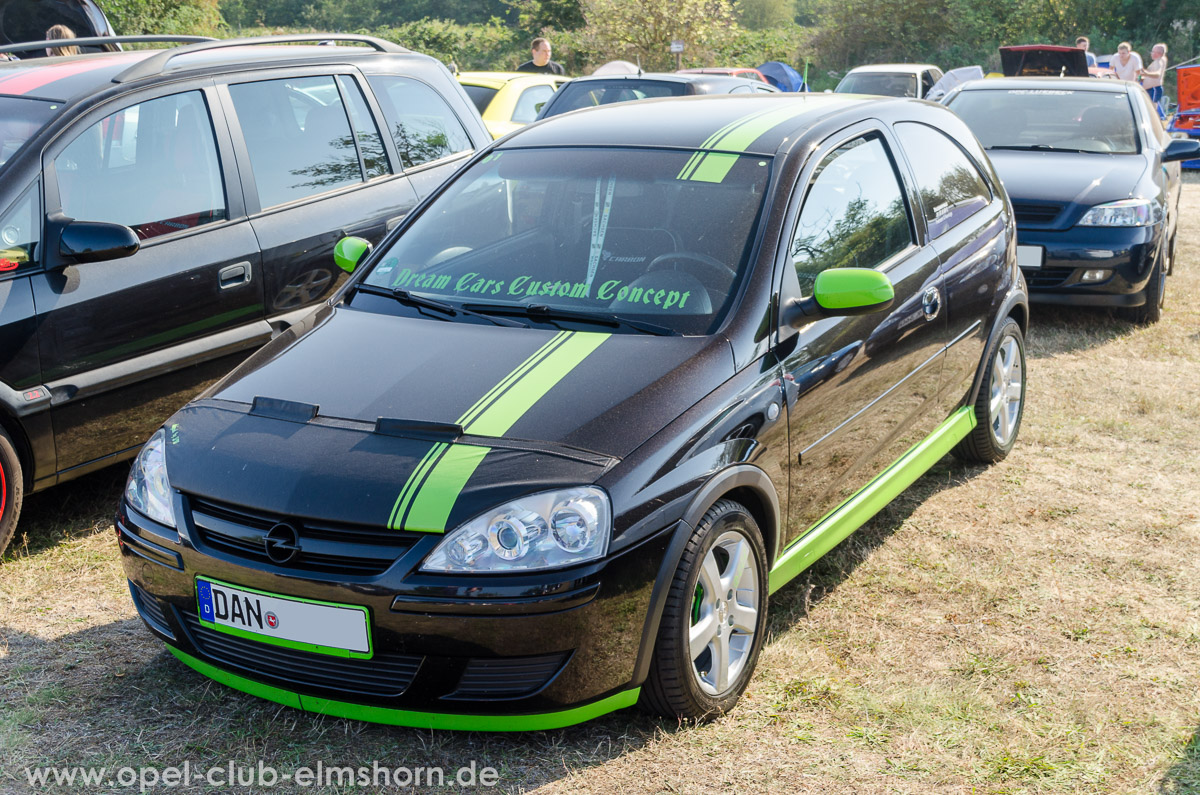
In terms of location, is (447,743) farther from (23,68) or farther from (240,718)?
(23,68)

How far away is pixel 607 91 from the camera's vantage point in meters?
10.7

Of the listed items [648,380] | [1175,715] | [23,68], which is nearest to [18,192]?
[23,68]

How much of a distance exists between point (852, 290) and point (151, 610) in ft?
7.17

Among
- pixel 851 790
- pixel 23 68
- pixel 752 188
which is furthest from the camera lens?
pixel 23 68

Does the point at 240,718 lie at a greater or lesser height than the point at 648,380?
lesser

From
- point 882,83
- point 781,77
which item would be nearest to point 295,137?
A: point 882,83

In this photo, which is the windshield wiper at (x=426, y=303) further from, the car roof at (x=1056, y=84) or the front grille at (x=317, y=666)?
the car roof at (x=1056, y=84)

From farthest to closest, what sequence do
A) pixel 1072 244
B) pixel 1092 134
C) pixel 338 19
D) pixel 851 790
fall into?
pixel 338 19, pixel 1092 134, pixel 1072 244, pixel 851 790

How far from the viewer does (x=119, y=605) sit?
3.93 metres

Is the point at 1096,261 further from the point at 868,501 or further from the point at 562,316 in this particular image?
the point at 562,316

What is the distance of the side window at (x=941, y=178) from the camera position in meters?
4.44

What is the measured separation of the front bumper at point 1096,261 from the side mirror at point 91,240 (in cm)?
562

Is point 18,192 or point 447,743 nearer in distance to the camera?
point 447,743

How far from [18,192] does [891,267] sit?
123 inches
